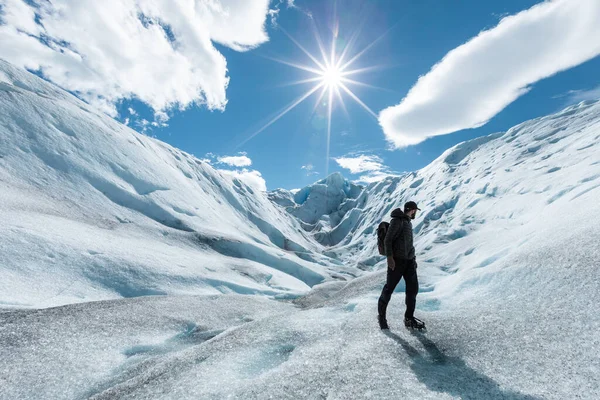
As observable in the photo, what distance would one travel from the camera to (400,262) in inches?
255

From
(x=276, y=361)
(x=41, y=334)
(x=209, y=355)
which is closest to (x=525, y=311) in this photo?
(x=276, y=361)

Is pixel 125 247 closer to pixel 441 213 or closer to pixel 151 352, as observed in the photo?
pixel 151 352

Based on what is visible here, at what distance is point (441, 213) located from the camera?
44938mm

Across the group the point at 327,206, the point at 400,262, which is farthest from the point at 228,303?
the point at 327,206

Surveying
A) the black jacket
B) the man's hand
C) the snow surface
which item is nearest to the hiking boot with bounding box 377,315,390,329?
the snow surface

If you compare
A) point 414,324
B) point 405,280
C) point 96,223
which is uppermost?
point 96,223

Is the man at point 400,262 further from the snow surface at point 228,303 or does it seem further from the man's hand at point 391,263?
the snow surface at point 228,303

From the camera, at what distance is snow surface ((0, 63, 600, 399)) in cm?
463

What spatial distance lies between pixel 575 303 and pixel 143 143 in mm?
41696

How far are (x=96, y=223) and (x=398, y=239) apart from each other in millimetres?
19049

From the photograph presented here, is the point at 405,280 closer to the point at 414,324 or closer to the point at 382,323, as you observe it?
the point at 414,324

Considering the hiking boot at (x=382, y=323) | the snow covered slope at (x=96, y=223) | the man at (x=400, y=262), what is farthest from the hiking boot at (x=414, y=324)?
the snow covered slope at (x=96, y=223)

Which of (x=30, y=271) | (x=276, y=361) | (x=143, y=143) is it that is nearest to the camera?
(x=276, y=361)

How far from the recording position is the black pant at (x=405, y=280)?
645 centimetres
